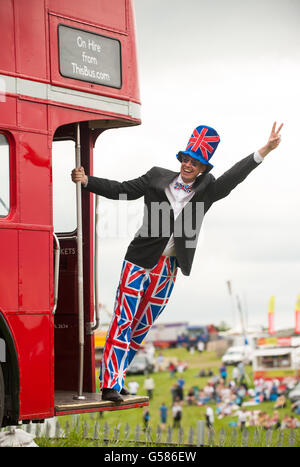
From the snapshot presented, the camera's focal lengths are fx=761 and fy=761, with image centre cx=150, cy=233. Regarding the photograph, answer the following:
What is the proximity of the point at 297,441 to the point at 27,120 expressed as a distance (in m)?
6.99

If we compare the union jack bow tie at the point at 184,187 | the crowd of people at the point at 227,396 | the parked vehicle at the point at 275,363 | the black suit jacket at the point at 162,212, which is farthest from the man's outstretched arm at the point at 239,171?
the parked vehicle at the point at 275,363

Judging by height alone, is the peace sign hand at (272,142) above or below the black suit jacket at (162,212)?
above

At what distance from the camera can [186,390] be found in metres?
45.3

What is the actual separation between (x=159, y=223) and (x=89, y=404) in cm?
154

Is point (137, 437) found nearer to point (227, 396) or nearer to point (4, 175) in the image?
point (4, 175)

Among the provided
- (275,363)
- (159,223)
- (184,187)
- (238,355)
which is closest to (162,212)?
(159,223)

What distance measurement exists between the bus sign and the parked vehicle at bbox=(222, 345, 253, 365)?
43.6m

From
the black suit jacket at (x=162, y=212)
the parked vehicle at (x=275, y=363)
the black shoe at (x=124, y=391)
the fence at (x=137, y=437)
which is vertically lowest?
the parked vehicle at (x=275, y=363)

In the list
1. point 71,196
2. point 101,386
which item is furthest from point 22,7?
point 101,386

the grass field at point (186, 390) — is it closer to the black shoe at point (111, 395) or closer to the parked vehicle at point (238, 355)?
the parked vehicle at point (238, 355)

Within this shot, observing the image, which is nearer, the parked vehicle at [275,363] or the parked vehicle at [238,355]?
the parked vehicle at [275,363]

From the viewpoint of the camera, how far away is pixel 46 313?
18.7 feet

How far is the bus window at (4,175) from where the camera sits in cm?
557

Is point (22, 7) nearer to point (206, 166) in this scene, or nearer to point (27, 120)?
point (27, 120)
